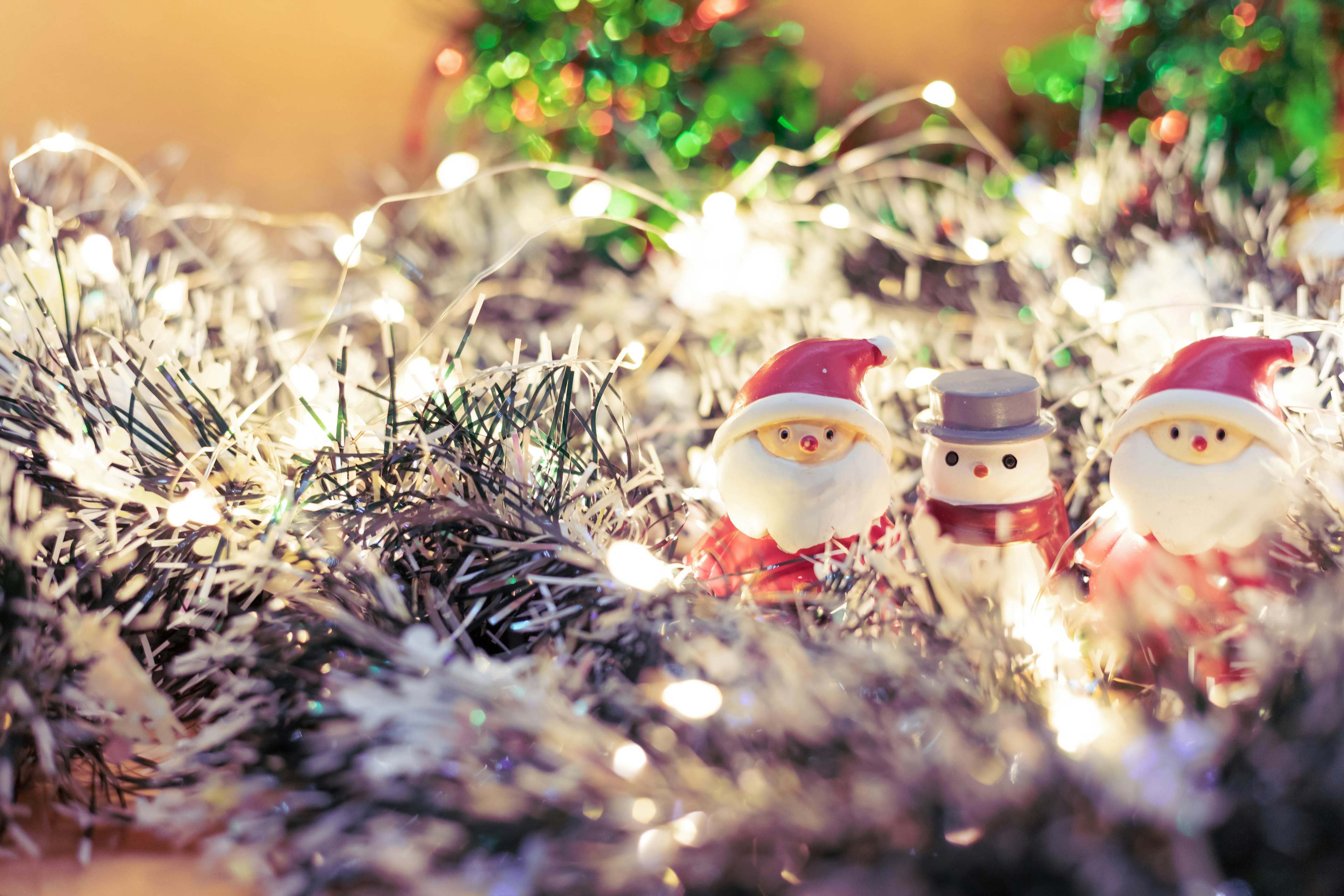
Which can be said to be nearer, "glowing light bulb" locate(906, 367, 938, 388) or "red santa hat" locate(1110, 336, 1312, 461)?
"red santa hat" locate(1110, 336, 1312, 461)

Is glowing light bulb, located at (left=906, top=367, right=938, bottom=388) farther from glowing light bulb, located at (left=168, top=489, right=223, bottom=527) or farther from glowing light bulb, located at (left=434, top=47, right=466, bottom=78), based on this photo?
glowing light bulb, located at (left=434, top=47, right=466, bottom=78)

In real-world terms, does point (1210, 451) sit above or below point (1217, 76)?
below

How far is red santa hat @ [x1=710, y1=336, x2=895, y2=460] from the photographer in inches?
19.7

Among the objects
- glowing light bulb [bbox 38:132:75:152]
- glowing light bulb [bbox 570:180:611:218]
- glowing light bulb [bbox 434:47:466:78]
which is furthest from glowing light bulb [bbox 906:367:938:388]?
glowing light bulb [bbox 434:47:466:78]

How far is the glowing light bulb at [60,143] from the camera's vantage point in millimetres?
570

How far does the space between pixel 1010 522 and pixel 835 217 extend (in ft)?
1.15

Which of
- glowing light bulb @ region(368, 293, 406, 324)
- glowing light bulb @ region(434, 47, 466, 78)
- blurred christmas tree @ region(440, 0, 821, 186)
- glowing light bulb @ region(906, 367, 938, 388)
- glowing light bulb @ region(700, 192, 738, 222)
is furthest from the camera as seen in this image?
glowing light bulb @ region(434, 47, 466, 78)

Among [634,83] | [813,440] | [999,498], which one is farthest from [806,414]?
[634,83]

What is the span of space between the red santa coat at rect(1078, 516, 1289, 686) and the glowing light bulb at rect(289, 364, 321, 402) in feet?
1.38

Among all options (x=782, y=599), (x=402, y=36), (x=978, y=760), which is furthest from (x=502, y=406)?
(x=402, y=36)

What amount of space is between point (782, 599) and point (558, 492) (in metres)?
0.13

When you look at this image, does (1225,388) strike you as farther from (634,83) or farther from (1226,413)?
(634,83)

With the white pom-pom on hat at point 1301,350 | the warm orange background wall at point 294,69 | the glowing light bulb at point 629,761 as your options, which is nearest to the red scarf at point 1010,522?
the white pom-pom on hat at point 1301,350

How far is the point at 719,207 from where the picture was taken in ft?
2.57
